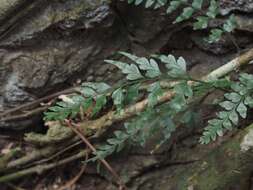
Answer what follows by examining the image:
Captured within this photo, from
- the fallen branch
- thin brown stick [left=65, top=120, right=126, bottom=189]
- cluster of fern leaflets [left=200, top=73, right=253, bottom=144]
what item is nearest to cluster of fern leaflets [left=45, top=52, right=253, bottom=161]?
cluster of fern leaflets [left=200, top=73, right=253, bottom=144]

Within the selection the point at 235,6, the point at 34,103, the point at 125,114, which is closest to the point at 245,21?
the point at 235,6

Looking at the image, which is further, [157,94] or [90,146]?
[90,146]

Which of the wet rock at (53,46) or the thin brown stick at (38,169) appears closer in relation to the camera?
the wet rock at (53,46)

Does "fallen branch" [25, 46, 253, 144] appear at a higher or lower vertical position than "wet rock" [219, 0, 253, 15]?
lower

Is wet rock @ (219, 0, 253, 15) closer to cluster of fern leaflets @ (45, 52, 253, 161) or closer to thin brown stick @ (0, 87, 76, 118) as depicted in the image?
cluster of fern leaflets @ (45, 52, 253, 161)

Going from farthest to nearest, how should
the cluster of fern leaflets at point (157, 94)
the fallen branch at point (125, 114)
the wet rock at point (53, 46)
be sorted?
the wet rock at point (53, 46) < the fallen branch at point (125, 114) < the cluster of fern leaflets at point (157, 94)

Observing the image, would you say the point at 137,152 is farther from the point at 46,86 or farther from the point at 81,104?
the point at 81,104

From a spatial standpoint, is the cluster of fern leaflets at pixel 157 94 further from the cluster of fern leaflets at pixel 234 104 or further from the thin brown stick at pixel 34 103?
the thin brown stick at pixel 34 103

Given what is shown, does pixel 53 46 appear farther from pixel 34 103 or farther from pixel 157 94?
pixel 157 94

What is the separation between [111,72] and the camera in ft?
5.70

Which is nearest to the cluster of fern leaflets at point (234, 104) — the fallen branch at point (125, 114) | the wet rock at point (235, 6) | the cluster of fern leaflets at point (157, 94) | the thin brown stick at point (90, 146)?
the cluster of fern leaflets at point (157, 94)

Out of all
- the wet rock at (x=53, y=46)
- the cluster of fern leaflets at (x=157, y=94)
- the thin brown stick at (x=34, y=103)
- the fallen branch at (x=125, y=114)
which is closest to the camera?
the cluster of fern leaflets at (x=157, y=94)

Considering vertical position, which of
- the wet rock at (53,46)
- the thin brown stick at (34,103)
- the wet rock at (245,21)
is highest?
the wet rock at (53,46)

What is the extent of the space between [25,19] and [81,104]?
675 mm
